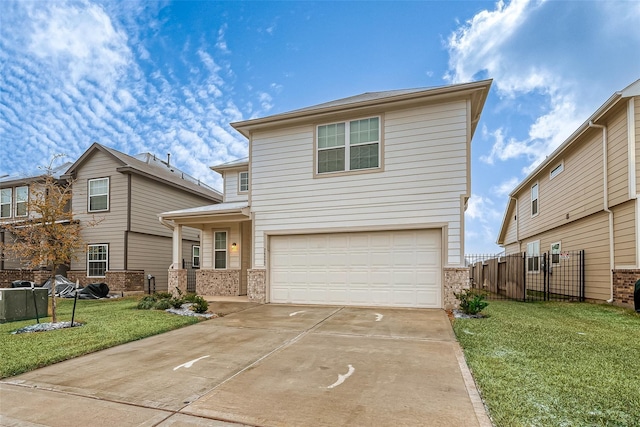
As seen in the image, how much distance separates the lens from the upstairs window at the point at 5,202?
62.2 feet

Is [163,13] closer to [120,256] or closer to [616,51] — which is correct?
[120,256]

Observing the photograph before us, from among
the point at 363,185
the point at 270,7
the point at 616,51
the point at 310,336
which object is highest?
the point at 270,7

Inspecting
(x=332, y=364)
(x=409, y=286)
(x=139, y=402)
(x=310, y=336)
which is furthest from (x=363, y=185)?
(x=139, y=402)

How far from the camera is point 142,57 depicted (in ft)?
63.1

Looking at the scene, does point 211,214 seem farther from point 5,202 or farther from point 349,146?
point 5,202

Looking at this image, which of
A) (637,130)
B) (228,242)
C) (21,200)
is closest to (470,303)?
(637,130)

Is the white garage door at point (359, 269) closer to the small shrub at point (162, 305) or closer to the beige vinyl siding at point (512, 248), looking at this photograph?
the small shrub at point (162, 305)

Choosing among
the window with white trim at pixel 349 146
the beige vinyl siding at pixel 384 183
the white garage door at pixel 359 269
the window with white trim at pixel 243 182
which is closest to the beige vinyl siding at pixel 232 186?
the window with white trim at pixel 243 182

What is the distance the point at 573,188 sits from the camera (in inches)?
489

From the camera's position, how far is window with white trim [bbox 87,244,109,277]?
16219mm

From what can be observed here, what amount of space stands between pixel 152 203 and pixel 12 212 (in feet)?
27.1

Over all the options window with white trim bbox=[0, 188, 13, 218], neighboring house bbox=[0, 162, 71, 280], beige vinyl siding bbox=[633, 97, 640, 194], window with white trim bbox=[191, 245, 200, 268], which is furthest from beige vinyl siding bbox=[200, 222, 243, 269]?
window with white trim bbox=[0, 188, 13, 218]

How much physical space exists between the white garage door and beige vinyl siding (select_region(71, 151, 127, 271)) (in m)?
9.06

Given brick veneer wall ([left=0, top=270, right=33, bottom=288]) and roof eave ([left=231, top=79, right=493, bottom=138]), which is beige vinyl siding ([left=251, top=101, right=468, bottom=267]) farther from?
brick veneer wall ([left=0, top=270, right=33, bottom=288])
